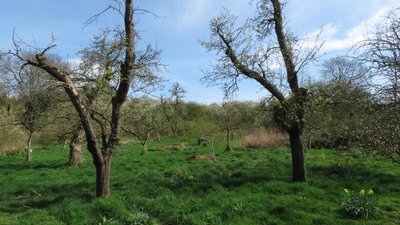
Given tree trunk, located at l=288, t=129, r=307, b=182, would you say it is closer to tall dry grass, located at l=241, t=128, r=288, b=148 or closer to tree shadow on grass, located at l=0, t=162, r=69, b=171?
tree shadow on grass, located at l=0, t=162, r=69, b=171

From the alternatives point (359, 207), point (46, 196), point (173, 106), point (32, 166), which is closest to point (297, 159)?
point (359, 207)

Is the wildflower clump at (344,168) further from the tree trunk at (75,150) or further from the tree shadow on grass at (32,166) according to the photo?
the tree shadow on grass at (32,166)

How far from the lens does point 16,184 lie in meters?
16.9

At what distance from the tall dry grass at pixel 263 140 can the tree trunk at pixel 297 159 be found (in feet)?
54.0

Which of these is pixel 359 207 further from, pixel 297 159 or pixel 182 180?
pixel 182 180

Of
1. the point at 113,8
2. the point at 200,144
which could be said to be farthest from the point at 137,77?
the point at 200,144

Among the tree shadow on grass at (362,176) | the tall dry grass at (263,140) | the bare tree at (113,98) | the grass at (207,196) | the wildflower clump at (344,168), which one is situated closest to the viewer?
the grass at (207,196)

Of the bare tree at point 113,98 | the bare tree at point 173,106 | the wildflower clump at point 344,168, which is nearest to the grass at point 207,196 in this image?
the wildflower clump at point 344,168

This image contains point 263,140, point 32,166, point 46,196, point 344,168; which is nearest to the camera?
point 46,196

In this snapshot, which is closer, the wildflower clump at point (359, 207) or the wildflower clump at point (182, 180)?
the wildflower clump at point (359, 207)

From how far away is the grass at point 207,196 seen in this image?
1064 centimetres

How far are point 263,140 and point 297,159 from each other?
18.3 metres

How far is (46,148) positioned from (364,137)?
31047 millimetres

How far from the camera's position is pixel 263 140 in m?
32.7
